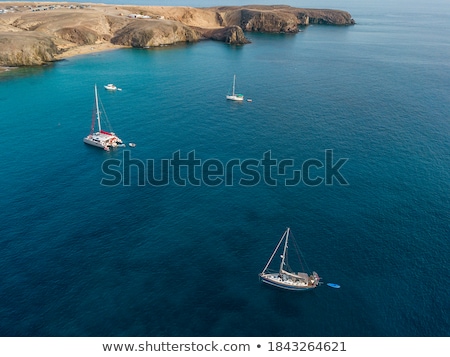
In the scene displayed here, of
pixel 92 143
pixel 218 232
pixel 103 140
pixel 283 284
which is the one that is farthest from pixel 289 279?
pixel 92 143

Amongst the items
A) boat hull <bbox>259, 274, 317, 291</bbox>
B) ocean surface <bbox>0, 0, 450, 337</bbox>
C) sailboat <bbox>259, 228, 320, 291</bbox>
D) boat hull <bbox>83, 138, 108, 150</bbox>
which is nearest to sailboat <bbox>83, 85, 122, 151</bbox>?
A: boat hull <bbox>83, 138, 108, 150</bbox>

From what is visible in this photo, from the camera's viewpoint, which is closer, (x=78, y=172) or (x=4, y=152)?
(x=78, y=172)

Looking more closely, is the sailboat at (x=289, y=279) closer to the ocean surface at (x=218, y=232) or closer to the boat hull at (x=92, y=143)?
the ocean surface at (x=218, y=232)

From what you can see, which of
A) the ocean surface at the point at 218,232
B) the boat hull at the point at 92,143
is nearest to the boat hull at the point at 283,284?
the ocean surface at the point at 218,232

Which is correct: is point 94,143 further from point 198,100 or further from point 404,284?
point 404,284

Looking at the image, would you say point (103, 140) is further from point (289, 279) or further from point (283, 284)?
point (289, 279)

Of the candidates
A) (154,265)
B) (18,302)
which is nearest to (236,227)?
(154,265)

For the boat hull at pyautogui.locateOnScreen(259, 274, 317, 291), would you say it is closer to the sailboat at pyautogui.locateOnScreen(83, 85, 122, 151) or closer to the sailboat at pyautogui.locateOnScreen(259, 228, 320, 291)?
the sailboat at pyautogui.locateOnScreen(259, 228, 320, 291)

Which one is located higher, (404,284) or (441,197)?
(441,197)
